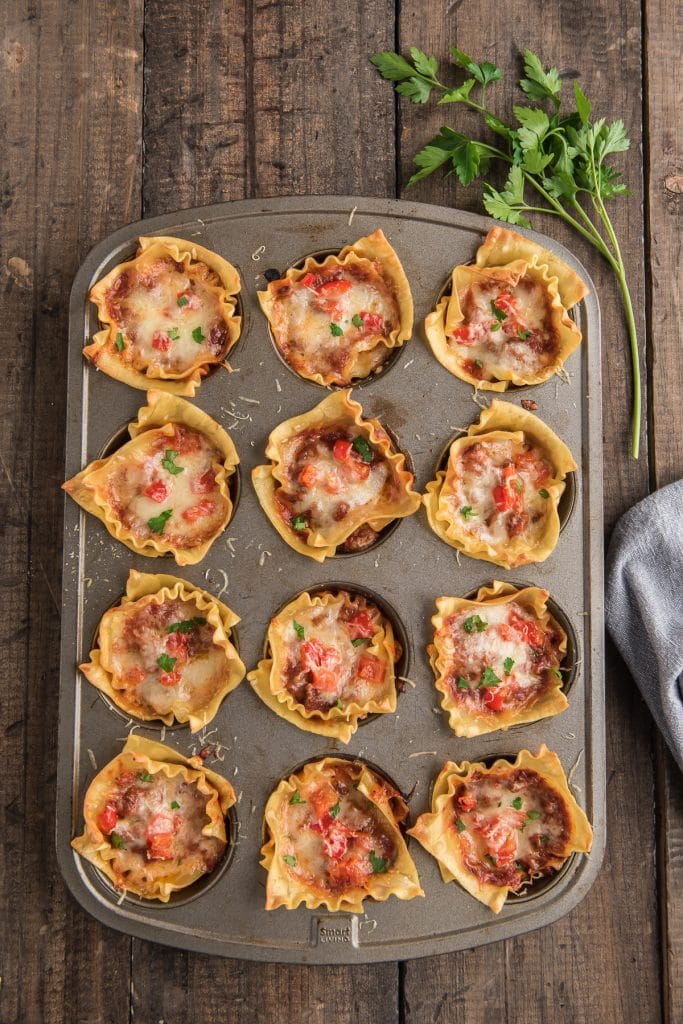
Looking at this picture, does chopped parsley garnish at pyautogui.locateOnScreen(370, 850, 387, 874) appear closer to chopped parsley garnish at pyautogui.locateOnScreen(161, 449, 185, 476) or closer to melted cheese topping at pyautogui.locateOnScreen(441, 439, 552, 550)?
melted cheese topping at pyautogui.locateOnScreen(441, 439, 552, 550)

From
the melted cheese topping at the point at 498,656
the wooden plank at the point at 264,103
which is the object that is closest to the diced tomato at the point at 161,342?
the wooden plank at the point at 264,103

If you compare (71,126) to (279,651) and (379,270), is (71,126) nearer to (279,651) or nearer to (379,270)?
(379,270)

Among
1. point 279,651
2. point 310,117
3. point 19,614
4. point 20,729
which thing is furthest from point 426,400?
point 20,729

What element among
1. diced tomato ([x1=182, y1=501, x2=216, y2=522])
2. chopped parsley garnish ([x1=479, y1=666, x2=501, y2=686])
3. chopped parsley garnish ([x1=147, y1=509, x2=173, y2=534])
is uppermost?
diced tomato ([x1=182, y1=501, x2=216, y2=522])

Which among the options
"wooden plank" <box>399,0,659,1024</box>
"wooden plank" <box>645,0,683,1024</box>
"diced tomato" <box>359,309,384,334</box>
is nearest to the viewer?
"diced tomato" <box>359,309,384,334</box>

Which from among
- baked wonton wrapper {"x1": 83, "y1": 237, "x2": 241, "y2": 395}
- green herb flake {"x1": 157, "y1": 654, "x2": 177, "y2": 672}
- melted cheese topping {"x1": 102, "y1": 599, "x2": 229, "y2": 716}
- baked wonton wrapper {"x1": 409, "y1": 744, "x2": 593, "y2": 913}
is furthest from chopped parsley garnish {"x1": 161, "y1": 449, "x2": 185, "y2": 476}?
baked wonton wrapper {"x1": 409, "y1": 744, "x2": 593, "y2": 913}
